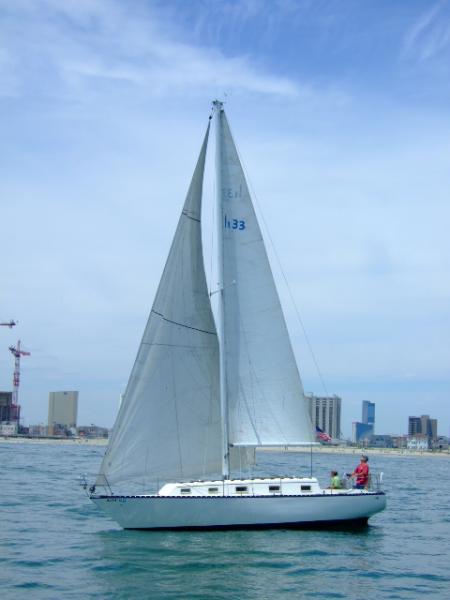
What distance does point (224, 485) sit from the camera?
90.0 feet

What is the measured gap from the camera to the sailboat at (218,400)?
27.2m

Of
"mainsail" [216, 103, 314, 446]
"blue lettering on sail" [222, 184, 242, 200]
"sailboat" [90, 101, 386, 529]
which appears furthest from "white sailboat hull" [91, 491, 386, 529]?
"blue lettering on sail" [222, 184, 242, 200]

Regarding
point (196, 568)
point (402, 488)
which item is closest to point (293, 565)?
point (196, 568)

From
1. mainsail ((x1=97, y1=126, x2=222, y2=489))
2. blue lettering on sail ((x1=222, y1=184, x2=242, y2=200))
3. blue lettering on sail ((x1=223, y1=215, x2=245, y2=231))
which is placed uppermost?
blue lettering on sail ((x1=222, y1=184, x2=242, y2=200))

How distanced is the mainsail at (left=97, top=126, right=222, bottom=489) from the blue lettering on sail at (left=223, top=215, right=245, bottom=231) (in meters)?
0.91

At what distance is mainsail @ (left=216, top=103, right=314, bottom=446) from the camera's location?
2889cm

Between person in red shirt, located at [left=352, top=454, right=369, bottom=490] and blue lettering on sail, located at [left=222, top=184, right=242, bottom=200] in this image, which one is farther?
person in red shirt, located at [left=352, top=454, right=369, bottom=490]

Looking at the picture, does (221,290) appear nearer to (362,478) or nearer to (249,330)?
(249,330)

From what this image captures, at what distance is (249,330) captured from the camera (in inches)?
1148

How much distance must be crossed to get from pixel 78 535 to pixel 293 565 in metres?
8.15

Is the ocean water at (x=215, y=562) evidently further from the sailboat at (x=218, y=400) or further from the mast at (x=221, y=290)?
the mast at (x=221, y=290)

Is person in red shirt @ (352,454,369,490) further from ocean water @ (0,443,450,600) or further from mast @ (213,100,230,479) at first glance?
mast @ (213,100,230,479)

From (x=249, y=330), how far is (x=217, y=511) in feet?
19.8

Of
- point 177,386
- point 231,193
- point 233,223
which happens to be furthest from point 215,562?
point 231,193
